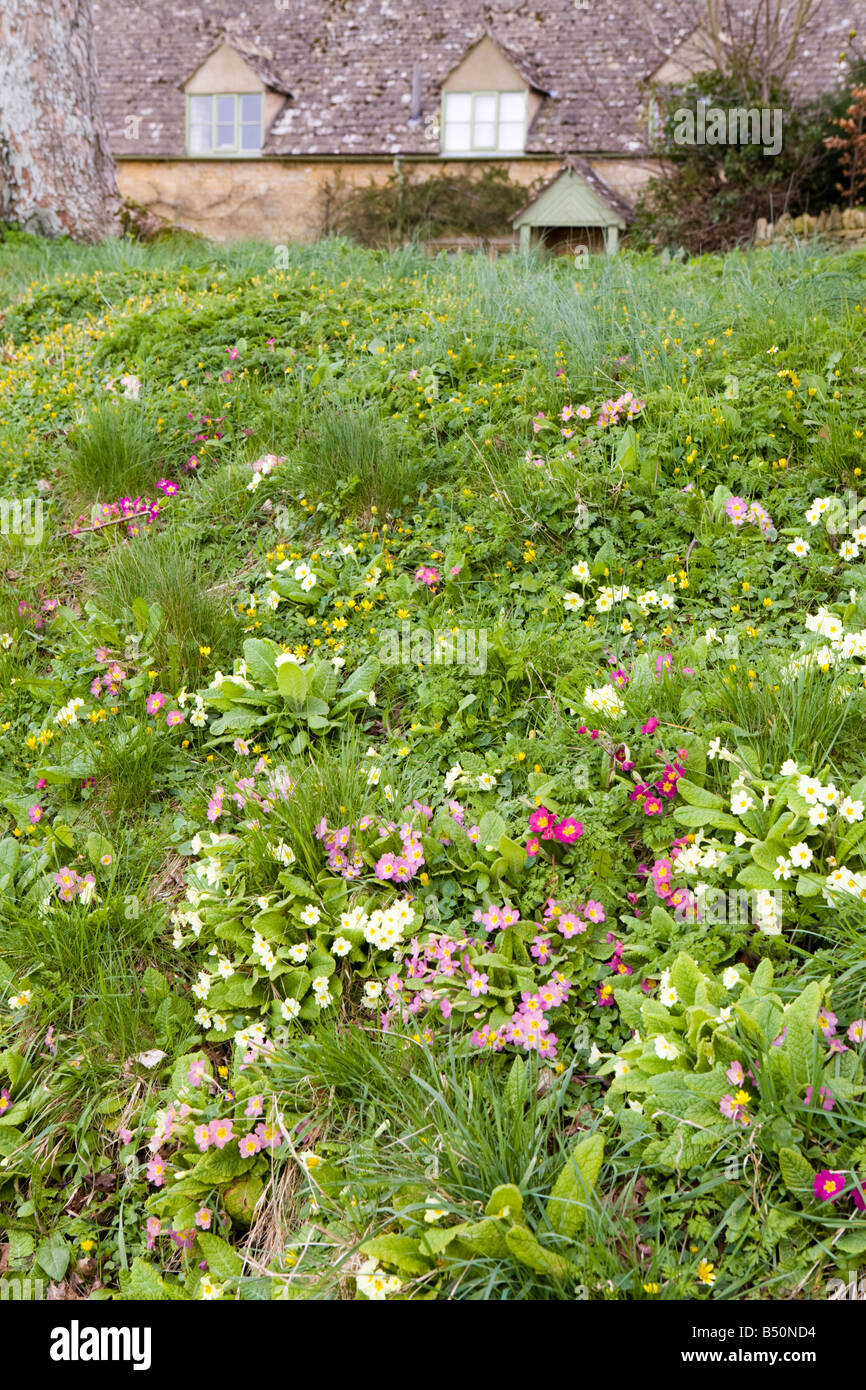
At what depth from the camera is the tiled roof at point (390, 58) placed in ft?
53.8

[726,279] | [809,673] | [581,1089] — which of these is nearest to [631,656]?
[809,673]

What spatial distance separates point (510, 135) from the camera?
16516 mm

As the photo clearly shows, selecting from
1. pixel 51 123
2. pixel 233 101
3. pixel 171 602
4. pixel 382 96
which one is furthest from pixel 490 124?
pixel 171 602

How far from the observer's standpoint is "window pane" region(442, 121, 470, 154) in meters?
16.6

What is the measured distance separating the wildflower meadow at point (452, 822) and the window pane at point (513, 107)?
14.2 metres

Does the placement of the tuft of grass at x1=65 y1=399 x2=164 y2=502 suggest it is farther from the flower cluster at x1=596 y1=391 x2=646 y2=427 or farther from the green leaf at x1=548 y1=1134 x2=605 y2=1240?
the green leaf at x1=548 y1=1134 x2=605 y2=1240

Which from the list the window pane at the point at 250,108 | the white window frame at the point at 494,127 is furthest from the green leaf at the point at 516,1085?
the window pane at the point at 250,108

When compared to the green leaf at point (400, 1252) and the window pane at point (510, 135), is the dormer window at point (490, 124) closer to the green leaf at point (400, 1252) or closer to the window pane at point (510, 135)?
the window pane at point (510, 135)

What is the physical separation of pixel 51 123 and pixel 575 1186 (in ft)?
31.9

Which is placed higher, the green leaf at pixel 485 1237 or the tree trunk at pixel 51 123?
the tree trunk at pixel 51 123

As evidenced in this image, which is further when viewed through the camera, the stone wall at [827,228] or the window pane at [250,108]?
the window pane at [250,108]

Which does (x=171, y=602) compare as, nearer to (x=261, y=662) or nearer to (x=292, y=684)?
(x=261, y=662)
